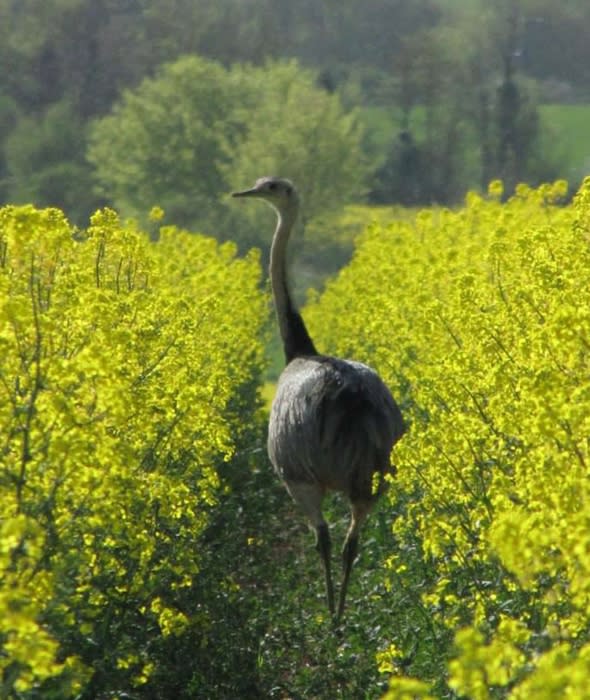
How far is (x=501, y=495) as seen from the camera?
6355 millimetres

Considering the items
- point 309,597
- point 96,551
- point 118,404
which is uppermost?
point 118,404

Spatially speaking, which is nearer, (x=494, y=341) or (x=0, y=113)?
(x=494, y=341)

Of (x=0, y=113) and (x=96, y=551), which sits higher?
(x=96, y=551)

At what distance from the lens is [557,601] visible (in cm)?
632

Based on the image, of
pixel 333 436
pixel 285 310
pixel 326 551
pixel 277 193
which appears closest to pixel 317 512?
pixel 326 551

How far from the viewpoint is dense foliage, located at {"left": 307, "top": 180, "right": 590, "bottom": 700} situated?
4949mm

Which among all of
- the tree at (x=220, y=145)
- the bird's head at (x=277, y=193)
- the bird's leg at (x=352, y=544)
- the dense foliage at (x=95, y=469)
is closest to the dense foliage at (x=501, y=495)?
the bird's leg at (x=352, y=544)

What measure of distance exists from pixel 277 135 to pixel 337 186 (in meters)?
3.32

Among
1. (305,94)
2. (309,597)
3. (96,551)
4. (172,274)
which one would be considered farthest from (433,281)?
(305,94)

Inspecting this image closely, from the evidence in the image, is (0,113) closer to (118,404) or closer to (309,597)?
(309,597)

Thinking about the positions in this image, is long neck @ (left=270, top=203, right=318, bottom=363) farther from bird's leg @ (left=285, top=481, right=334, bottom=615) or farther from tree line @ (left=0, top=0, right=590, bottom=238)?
tree line @ (left=0, top=0, right=590, bottom=238)

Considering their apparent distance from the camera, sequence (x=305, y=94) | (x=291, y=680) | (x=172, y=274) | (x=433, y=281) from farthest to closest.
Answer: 1. (x=305, y=94)
2. (x=172, y=274)
3. (x=433, y=281)
4. (x=291, y=680)

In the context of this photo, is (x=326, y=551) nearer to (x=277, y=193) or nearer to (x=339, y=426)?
(x=339, y=426)

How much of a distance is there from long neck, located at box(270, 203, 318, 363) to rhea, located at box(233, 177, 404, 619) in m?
0.72
